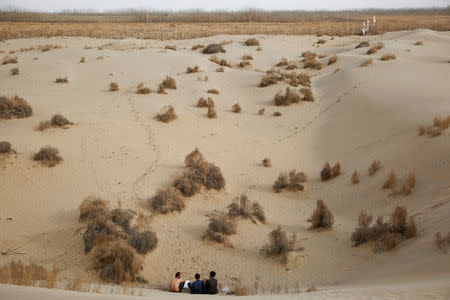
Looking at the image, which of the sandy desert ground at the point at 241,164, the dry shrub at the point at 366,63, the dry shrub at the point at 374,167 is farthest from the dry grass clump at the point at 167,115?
the dry shrub at the point at 366,63

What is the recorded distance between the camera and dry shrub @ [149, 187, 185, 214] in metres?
9.01

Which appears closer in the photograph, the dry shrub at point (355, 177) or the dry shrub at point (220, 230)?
the dry shrub at point (220, 230)

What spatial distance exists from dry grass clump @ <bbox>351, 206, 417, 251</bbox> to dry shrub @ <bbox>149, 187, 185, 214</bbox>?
4.10m

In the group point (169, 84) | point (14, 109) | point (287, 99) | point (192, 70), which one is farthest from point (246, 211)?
point (192, 70)

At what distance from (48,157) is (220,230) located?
5820 millimetres

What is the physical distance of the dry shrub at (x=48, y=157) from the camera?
10664 millimetres

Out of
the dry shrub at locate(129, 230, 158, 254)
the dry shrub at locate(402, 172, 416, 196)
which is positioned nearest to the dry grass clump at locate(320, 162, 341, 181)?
the dry shrub at locate(402, 172, 416, 196)

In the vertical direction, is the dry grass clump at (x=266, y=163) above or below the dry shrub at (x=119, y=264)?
above

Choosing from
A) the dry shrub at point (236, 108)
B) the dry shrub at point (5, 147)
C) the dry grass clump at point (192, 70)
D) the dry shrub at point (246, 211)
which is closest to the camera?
the dry shrub at point (246, 211)

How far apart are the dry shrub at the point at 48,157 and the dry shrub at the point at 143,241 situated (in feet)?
15.0

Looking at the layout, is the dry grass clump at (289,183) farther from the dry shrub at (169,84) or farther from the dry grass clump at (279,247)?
the dry shrub at (169,84)

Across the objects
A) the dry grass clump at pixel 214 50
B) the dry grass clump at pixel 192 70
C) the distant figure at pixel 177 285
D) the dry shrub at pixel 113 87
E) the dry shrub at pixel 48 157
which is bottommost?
the distant figure at pixel 177 285

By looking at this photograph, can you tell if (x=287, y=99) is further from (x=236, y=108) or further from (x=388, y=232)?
(x=388, y=232)

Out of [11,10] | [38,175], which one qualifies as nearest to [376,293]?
[38,175]
